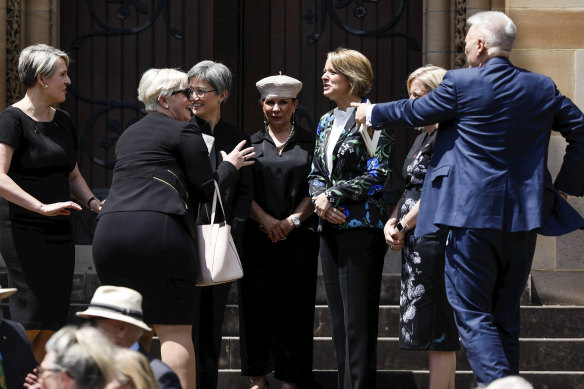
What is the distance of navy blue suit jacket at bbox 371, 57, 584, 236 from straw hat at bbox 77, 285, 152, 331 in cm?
159

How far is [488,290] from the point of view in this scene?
5.12 meters

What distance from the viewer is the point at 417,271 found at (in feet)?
19.2

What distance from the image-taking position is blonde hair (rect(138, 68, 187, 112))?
5.43m

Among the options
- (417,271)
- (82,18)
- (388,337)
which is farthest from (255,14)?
(417,271)

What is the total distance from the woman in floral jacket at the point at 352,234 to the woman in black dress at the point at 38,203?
1.24 m

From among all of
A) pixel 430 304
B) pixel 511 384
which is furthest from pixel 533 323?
pixel 511 384

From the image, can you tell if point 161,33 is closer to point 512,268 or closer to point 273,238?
point 273,238

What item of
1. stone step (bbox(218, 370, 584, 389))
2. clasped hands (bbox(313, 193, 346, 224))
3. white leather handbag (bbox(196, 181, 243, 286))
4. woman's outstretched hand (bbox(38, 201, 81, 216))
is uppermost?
woman's outstretched hand (bbox(38, 201, 81, 216))

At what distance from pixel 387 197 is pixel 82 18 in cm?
270

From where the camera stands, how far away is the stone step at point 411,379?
264 inches

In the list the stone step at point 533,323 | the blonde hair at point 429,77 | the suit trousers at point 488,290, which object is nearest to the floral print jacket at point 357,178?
the blonde hair at point 429,77

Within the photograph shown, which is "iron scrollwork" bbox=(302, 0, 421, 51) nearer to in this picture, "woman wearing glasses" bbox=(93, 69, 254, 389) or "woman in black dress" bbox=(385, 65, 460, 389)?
"woman in black dress" bbox=(385, 65, 460, 389)

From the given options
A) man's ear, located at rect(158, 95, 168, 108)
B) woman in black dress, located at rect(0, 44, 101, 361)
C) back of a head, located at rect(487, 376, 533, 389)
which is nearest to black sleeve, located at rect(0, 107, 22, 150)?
woman in black dress, located at rect(0, 44, 101, 361)

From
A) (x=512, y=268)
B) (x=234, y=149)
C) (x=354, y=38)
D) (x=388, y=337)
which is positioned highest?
(x=354, y=38)
